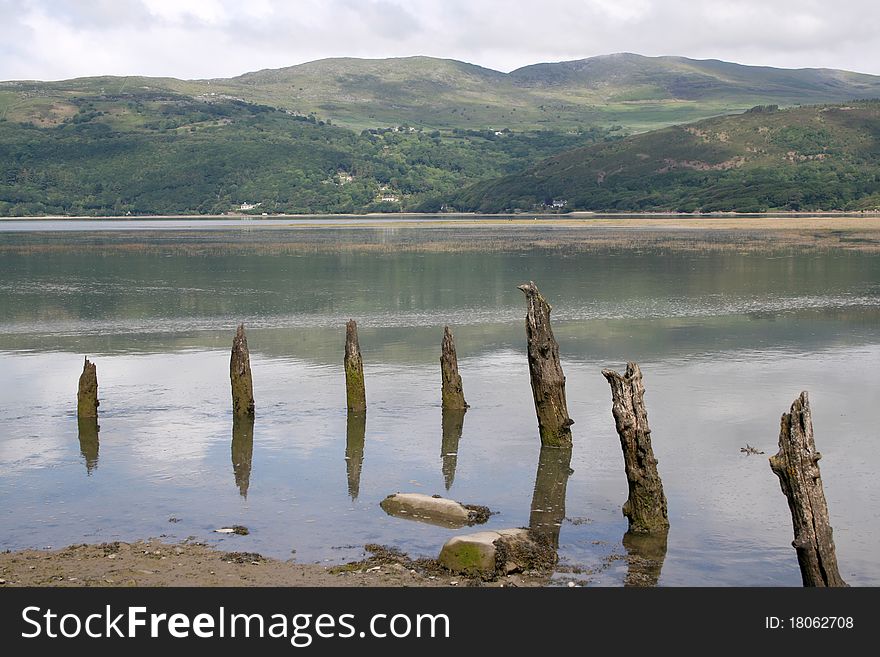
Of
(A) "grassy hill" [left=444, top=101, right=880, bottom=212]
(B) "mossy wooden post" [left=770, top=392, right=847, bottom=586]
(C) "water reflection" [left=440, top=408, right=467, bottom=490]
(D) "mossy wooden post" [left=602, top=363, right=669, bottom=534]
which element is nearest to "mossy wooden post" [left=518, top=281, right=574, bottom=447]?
(C) "water reflection" [left=440, top=408, right=467, bottom=490]

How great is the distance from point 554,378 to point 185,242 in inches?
3346

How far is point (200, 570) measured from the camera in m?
13.8

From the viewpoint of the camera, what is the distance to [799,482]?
12602mm

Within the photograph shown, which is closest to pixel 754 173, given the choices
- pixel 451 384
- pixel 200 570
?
pixel 451 384

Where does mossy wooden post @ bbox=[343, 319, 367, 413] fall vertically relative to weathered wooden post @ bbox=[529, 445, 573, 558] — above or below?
above

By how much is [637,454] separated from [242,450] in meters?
8.25

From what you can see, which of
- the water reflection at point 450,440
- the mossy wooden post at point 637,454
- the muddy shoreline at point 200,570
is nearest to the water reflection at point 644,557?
the mossy wooden post at point 637,454

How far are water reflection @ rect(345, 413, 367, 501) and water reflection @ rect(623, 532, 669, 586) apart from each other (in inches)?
181

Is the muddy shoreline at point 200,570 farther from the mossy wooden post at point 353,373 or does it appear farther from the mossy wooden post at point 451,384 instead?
the mossy wooden post at point 451,384

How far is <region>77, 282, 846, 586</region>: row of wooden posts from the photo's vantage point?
12625 millimetres

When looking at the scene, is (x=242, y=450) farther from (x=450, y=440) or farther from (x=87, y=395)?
(x=87, y=395)

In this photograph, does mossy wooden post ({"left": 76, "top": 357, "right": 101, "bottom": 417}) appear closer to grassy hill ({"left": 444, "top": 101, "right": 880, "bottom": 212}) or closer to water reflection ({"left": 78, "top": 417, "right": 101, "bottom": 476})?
water reflection ({"left": 78, "top": 417, "right": 101, "bottom": 476})

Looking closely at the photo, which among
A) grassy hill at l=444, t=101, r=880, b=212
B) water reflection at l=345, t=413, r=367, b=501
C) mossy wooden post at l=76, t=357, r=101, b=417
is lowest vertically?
water reflection at l=345, t=413, r=367, b=501
